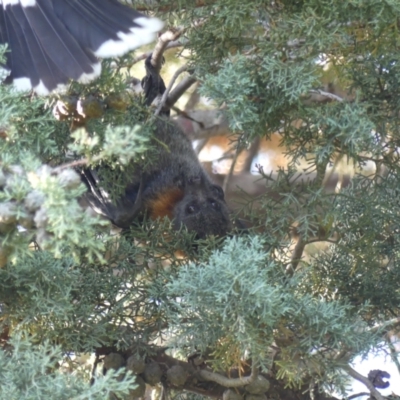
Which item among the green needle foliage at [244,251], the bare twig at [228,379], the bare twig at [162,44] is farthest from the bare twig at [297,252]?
the bare twig at [162,44]

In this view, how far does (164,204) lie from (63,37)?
0.86 meters

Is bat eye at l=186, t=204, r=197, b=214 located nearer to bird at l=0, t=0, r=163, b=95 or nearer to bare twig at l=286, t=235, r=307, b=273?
bare twig at l=286, t=235, r=307, b=273

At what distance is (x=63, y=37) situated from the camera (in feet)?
6.27

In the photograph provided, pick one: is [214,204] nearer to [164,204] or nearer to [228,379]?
[164,204]

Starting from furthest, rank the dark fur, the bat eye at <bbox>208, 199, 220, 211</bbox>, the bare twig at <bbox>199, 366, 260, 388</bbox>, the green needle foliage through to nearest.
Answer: the bat eye at <bbox>208, 199, 220, 211</bbox>
the dark fur
the bare twig at <bbox>199, 366, 260, 388</bbox>
the green needle foliage

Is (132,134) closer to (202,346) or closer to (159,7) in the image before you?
(202,346)

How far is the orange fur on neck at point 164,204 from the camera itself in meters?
2.63

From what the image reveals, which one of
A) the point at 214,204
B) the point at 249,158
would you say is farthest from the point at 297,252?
the point at 249,158

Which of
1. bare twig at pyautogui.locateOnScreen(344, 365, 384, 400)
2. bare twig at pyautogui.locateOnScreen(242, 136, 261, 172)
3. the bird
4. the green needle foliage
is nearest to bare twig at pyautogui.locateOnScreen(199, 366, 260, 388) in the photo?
the green needle foliage

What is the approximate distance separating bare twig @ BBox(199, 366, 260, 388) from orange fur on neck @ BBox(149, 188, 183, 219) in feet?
2.81

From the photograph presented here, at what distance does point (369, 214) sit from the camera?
6.51 feet

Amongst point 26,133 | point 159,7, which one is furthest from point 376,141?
point 26,133

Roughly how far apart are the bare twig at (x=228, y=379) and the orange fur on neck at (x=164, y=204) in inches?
33.7

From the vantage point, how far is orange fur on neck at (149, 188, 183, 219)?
2629mm
